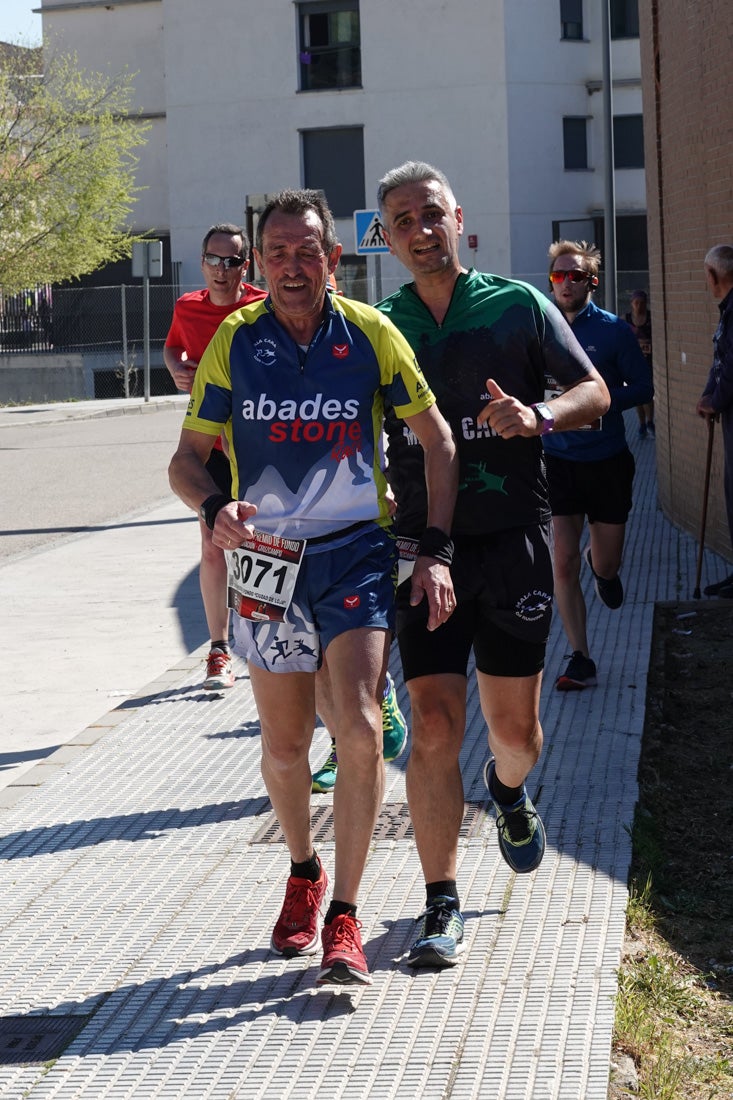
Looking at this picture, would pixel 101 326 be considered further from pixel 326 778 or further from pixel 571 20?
pixel 326 778

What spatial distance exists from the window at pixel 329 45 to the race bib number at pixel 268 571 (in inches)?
1702

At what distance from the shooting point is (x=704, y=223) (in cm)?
1099

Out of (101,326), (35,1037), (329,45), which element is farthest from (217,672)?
(329,45)

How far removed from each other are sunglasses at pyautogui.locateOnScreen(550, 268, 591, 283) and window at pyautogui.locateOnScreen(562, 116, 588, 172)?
3942 centimetres

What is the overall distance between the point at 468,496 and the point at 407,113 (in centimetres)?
4205

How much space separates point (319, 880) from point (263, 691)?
23.9 inches

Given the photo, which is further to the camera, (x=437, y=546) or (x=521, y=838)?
(x=521, y=838)

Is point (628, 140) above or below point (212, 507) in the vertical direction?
above

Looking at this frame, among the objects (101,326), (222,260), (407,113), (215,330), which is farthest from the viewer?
(407,113)

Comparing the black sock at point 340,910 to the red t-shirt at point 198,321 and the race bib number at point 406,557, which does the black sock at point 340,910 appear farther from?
the red t-shirt at point 198,321

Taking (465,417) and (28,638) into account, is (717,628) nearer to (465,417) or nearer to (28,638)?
(28,638)

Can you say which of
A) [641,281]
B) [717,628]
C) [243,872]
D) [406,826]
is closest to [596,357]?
[717,628]

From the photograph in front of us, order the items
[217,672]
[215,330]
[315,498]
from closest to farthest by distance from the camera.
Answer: [315,498]
[215,330]
[217,672]

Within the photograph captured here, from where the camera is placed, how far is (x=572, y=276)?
7391 mm
